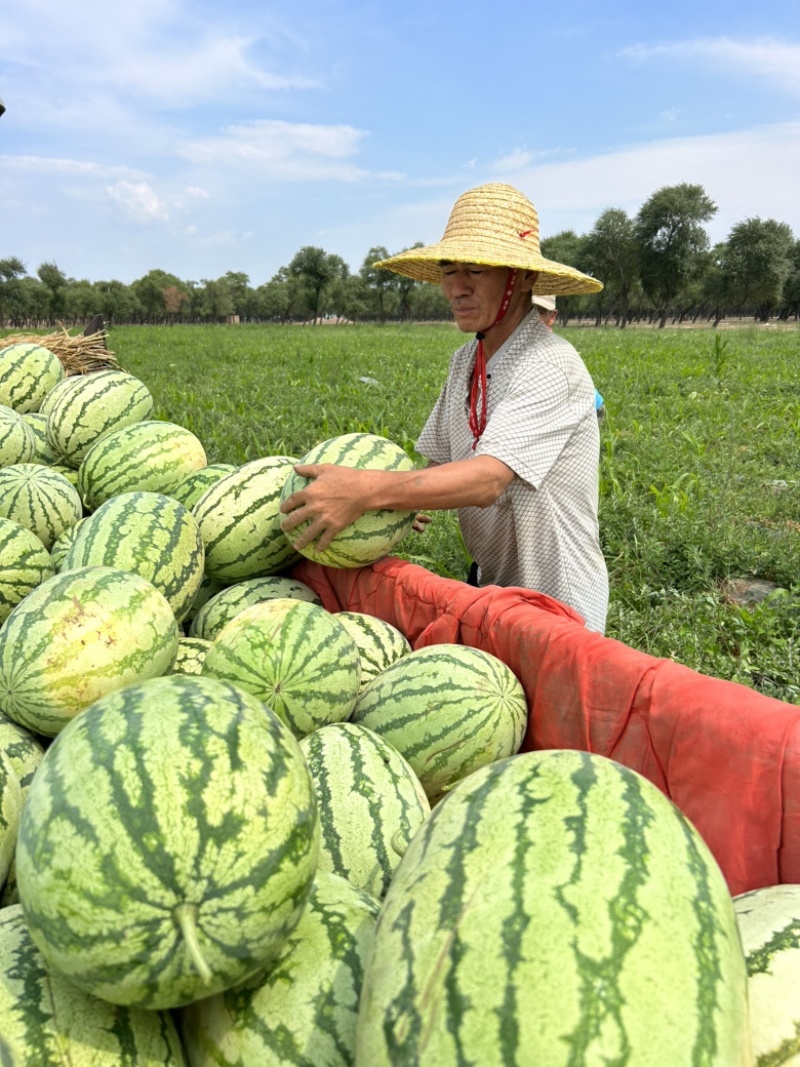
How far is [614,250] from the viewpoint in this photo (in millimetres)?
61219

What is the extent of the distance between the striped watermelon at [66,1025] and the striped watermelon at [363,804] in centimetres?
50

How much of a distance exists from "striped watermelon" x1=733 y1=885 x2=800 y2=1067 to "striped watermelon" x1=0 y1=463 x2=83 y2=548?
270 cm

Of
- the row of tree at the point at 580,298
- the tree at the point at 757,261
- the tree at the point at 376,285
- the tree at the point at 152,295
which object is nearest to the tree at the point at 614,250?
the row of tree at the point at 580,298

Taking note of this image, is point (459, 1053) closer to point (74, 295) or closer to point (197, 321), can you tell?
point (74, 295)

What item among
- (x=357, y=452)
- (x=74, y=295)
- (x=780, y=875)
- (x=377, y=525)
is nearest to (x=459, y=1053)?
(x=780, y=875)

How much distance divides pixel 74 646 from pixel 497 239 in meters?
2.11

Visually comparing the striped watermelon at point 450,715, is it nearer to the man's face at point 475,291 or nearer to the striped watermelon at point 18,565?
the striped watermelon at point 18,565

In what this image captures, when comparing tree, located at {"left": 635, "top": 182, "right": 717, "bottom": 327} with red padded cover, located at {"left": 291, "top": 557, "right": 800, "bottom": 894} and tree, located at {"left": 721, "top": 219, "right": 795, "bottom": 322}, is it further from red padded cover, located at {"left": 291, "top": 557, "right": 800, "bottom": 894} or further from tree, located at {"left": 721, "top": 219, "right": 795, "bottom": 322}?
red padded cover, located at {"left": 291, "top": 557, "right": 800, "bottom": 894}

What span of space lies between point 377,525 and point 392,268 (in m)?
1.53

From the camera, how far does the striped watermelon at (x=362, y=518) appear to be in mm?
2695

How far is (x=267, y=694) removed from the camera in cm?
204

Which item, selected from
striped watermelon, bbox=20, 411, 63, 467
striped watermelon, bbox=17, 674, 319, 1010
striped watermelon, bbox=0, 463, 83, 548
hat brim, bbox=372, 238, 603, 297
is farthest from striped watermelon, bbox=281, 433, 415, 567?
striped watermelon, bbox=20, 411, 63, 467

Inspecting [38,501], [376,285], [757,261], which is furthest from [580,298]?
[38,501]

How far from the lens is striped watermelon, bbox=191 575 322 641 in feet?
8.85
